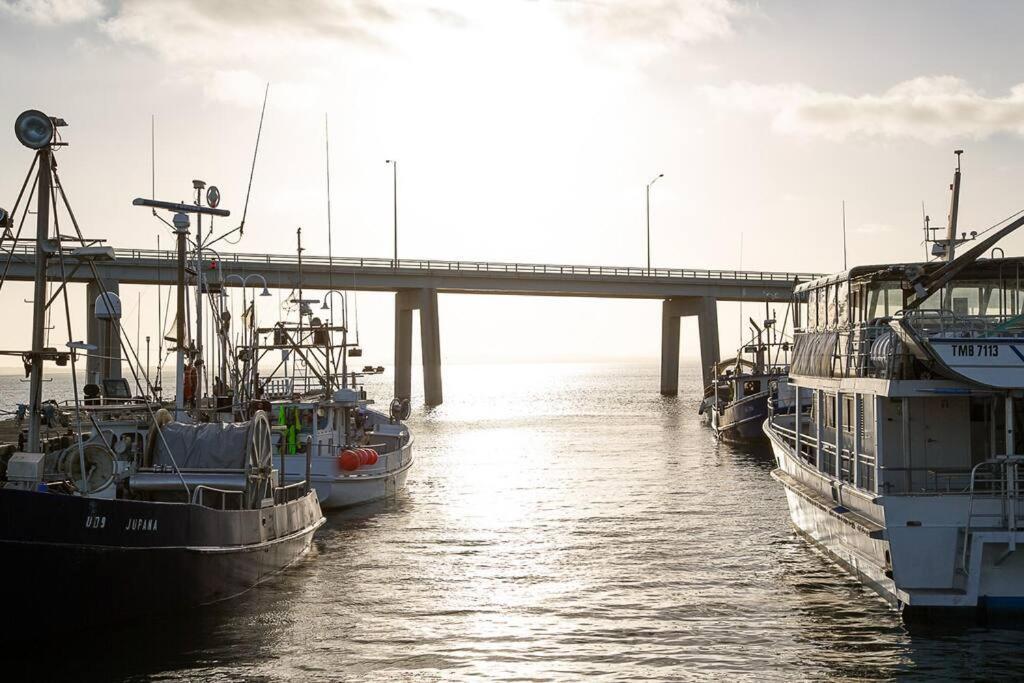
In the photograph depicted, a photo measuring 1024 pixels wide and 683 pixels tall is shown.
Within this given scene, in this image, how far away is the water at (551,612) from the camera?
55.0 feet

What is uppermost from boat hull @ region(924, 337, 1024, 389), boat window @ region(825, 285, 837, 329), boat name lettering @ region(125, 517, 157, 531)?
boat window @ region(825, 285, 837, 329)

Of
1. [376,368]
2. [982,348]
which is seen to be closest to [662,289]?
[376,368]

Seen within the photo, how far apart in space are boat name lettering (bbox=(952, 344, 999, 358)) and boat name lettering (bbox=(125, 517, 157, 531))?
13289 millimetres

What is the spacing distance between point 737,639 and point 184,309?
13824 mm

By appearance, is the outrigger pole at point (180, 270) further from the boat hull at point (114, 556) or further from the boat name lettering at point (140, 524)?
the boat name lettering at point (140, 524)

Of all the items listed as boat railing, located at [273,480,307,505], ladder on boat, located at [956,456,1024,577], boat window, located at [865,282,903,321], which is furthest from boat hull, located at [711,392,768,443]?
ladder on boat, located at [956,456,1024,577]

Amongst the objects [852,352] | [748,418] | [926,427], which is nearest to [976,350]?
[926,427]

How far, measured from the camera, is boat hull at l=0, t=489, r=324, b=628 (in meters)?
16.6

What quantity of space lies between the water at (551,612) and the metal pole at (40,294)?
3.14 metres

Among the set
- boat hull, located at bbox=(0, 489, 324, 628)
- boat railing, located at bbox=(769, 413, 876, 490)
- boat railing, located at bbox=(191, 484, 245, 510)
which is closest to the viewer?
boat hull, located at bbox=(0, 489, 324, 628)

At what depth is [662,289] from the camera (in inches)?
4190

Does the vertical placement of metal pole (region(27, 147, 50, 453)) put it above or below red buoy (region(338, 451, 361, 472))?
above

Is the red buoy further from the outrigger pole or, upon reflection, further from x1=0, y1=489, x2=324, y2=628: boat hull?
x1=0, y1=489, x2=324, y2=628: boat hull

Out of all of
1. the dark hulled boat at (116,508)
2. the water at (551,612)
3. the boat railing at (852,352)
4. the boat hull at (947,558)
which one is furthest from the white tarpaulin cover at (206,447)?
the boat hull at (947,558)
